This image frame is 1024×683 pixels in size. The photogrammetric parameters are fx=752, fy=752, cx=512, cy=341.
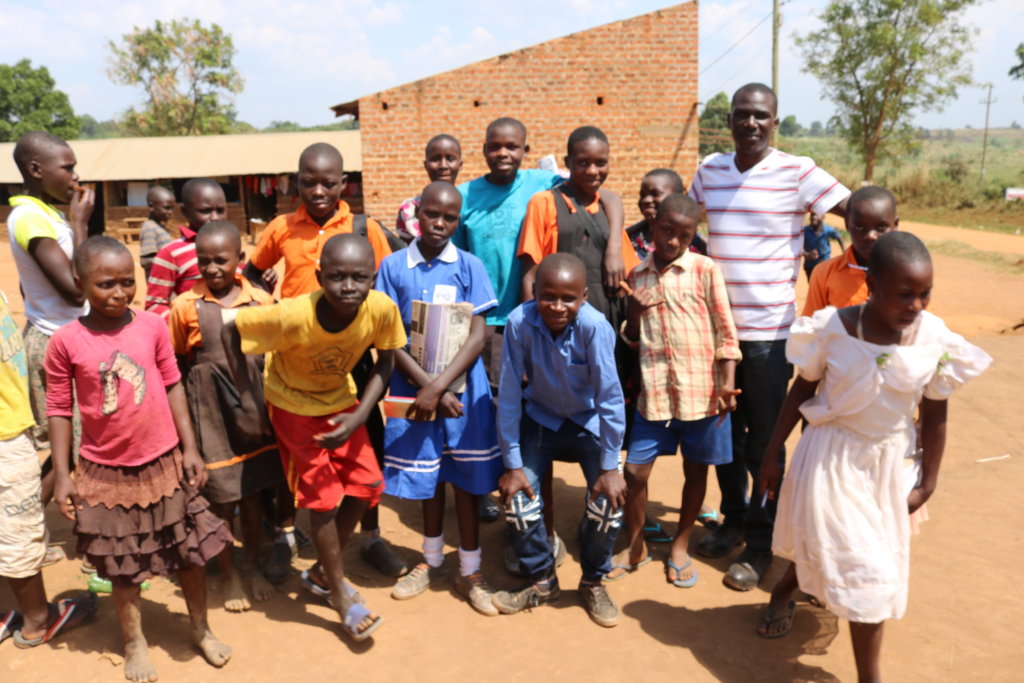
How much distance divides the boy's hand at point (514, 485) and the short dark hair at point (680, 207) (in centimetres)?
126

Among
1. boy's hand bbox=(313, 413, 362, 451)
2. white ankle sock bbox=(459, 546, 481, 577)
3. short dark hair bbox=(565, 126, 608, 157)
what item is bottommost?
white ankle sock bbox=(459, 546, 481, 577)

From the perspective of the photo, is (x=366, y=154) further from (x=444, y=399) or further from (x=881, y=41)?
(x=881, y=41)

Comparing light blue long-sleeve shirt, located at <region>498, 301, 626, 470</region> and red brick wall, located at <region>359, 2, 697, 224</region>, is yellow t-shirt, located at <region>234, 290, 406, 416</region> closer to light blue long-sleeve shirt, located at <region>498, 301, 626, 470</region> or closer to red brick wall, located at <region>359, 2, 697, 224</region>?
light blue long-sleeve shirt, located at <region>498, 301, 626, 470</region>

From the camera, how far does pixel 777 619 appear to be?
121 inches

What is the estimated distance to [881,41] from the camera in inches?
824

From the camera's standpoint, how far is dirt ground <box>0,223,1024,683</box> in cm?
286

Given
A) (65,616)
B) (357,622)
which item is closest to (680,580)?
(357,622)

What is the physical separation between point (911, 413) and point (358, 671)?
2217mm

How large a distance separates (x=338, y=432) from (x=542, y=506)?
3.09ft

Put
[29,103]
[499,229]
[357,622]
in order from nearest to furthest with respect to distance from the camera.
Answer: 1. [357,622]
2. [499,229]
3. [29,103]

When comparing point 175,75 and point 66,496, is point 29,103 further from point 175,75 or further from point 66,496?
point 66,496

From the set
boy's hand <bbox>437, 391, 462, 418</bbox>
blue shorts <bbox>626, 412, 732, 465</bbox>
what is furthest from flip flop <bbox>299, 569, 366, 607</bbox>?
blue shorts <bbox>626, 412, 732, 465</bbox>

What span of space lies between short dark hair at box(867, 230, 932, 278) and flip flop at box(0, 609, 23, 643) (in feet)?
11.7

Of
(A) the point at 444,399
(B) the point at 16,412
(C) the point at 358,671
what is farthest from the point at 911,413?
(B) the point at 16,412
